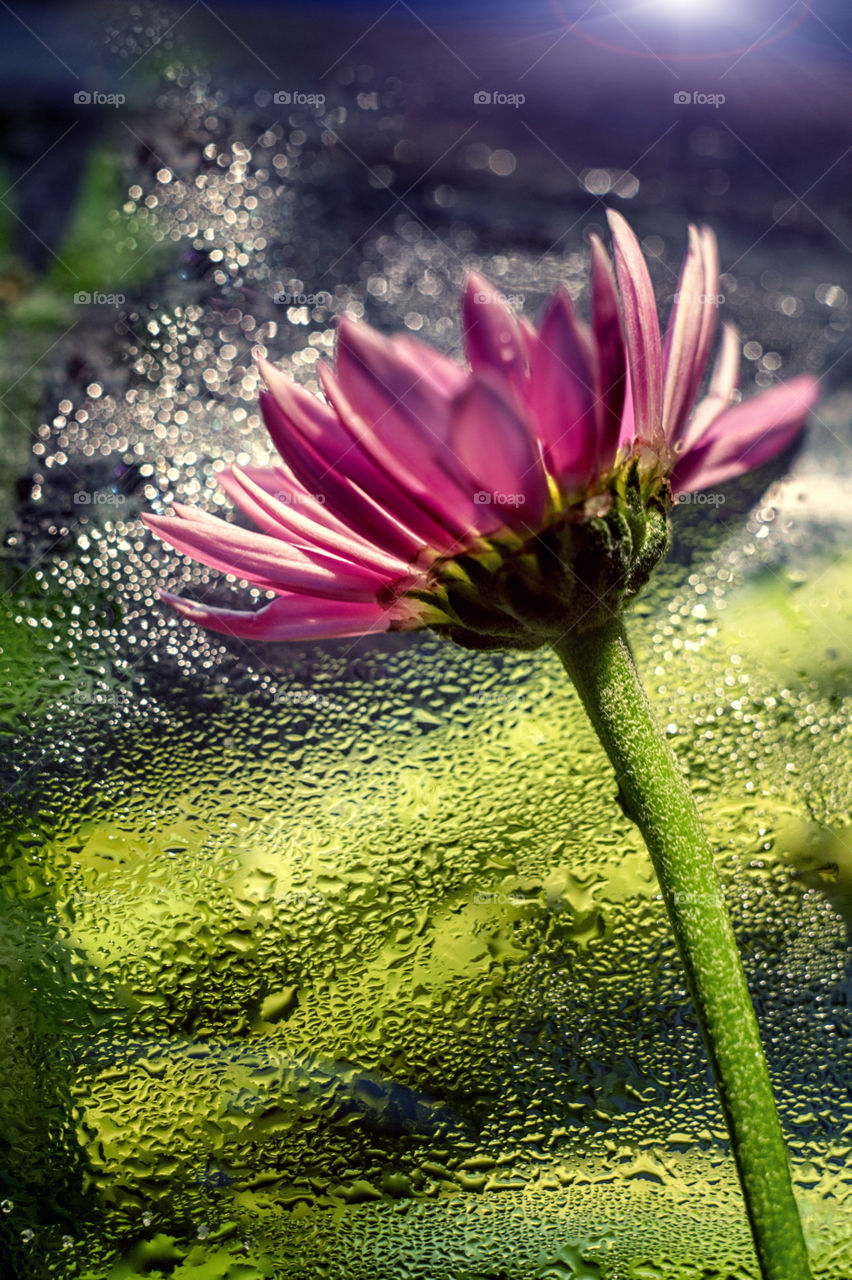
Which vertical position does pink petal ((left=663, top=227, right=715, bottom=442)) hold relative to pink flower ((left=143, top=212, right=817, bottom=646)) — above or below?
above

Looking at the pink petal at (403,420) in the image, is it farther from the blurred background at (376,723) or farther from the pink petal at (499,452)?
the blurred background at (376,723)

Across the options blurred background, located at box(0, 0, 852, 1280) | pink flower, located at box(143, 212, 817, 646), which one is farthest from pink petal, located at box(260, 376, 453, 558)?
blurred background, located at box(0, 0, 852, 1280)

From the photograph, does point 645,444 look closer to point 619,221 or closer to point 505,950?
point 619,221

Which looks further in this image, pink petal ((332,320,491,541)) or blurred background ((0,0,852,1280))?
blurred background ((0,0,852,1280))

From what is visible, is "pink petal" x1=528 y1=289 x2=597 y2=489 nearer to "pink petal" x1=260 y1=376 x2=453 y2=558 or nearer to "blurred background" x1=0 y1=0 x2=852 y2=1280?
"pink petal" x1=260 y1=376 x2=453 y2=558

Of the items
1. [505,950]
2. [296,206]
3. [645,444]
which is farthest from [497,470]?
[296,206]

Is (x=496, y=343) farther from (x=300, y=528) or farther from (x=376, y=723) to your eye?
(x=376, y=723)

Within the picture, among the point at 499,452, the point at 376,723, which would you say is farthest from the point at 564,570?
the point at 376,723

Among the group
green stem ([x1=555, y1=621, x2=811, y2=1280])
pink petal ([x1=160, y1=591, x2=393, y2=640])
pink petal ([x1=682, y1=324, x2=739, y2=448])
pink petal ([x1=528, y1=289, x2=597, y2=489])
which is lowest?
green stem ([x1=555, y1=621, x2=811, y2=1280])
